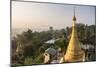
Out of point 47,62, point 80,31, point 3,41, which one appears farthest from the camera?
point 80,31

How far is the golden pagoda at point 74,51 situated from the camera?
2.56 m

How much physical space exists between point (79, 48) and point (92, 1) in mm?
715

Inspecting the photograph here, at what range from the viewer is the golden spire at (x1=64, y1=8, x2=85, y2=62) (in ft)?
8.41

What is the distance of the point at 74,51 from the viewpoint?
2.59m

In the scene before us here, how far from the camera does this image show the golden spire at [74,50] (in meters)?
2.56

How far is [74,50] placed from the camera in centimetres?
259

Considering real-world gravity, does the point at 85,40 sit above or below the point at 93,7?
below

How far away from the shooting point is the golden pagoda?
2.56m

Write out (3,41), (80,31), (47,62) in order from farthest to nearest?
(80,31) → (47,62) → (3,41)

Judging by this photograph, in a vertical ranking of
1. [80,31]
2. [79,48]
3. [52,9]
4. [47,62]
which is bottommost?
[47,62]

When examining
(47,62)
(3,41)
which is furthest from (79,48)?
(3,41)

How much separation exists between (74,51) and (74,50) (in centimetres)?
1
